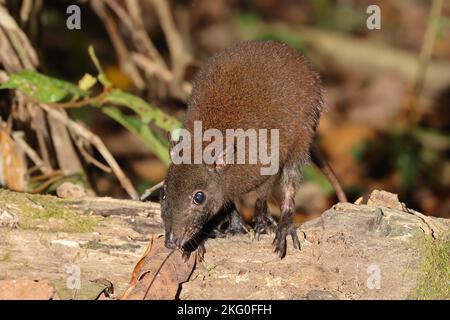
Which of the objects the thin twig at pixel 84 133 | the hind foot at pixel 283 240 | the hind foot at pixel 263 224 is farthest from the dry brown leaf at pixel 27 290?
the thin twig at pixel 84 133

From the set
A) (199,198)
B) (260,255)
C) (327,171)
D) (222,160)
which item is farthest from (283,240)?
(327,171)

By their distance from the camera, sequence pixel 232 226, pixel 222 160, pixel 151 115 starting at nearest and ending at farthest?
1. pixel 222 160
2. pixel 232 226
3. pixel 151 115

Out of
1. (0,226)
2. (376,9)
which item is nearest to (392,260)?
(0,226)

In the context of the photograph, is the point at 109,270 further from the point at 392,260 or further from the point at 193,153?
the point at 392,260

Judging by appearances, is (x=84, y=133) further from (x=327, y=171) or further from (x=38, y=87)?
(x=327, y=171)

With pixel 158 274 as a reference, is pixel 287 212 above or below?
below

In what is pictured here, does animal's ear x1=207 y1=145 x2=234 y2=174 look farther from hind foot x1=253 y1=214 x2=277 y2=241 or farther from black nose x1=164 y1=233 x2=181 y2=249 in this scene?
black nose x1=164 y1=233 x2=181 y2=249

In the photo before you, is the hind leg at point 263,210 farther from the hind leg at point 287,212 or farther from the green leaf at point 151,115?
the green leaf at point 151,115
